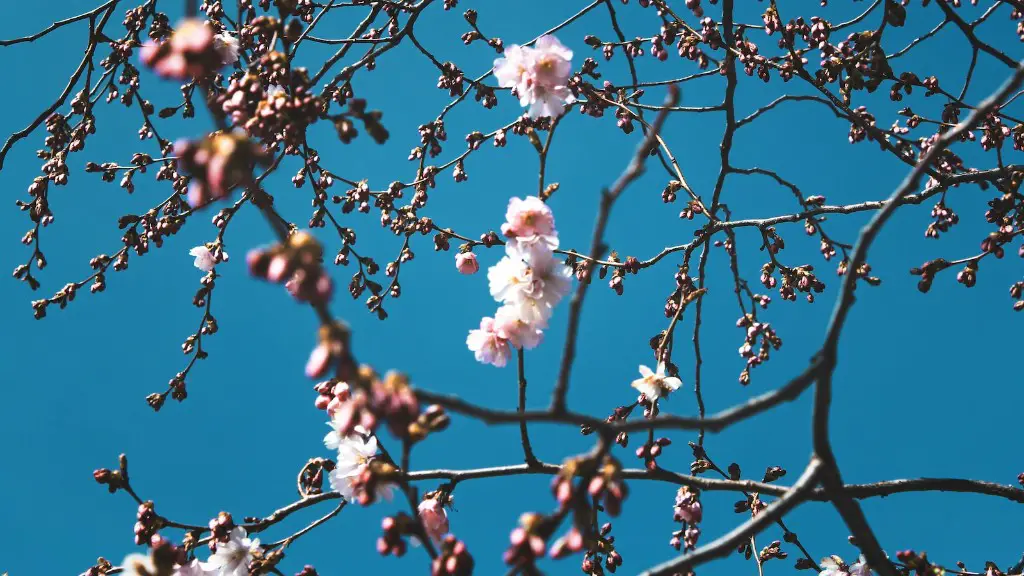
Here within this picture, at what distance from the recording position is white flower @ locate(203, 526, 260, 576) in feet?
7.82

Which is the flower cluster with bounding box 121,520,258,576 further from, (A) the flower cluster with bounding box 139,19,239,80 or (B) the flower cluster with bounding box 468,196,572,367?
(A) the flower cluster with bounding box 139,19,239,80

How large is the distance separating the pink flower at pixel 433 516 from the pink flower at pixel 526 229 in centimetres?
90

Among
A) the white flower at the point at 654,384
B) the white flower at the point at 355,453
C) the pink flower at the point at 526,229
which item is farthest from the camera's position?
the white flower at the point at 654,384

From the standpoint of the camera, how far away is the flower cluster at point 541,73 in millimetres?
2869

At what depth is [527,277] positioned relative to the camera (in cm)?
231

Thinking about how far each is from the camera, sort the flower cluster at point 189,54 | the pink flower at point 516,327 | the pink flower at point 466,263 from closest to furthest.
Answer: the flower cluster at point 189,54, the pink flower at point 516,327, the pink flower at point 466,263

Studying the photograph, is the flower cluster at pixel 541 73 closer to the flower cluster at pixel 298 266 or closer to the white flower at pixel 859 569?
the flower cluster at pixel 298 266

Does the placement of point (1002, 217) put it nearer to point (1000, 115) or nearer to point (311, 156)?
point (1000, 115)

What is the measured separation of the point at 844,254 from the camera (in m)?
3.46

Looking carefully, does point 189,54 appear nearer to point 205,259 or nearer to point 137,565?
point 137,565

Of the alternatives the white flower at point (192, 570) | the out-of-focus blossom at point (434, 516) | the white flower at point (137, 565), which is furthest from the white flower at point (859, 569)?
the white flower at point (137, 565)

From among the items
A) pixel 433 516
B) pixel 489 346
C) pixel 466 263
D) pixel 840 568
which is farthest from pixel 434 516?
pixel 840 568

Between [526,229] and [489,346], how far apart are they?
0.48 meters

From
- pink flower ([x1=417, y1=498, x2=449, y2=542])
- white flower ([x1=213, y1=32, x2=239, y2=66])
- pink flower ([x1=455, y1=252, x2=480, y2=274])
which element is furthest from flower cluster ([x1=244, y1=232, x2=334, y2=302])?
white flower ([x1=213, y1=32, x2=239, y2=66])
